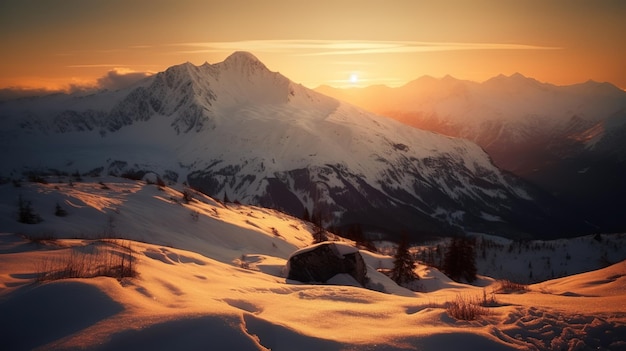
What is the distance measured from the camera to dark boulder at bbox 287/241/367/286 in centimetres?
1510

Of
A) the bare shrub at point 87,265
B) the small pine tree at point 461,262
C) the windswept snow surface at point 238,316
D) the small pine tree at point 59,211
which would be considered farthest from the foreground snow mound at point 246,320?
the small pine tree at point 461,262

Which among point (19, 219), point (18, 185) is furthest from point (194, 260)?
point (18, 185)

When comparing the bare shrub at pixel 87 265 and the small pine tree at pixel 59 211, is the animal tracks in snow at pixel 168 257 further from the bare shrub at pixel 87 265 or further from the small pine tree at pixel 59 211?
the small pine tree at pixel 59 211

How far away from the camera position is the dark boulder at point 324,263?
595 inches

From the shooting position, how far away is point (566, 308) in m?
6.60

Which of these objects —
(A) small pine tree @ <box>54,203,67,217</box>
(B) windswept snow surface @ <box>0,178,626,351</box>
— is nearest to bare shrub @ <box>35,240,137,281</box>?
(B) windswept snow surface @ <box>0,178,626,351</box>

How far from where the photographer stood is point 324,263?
16031 millimetres

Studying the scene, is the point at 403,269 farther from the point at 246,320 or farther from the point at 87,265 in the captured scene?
the point at 246,320

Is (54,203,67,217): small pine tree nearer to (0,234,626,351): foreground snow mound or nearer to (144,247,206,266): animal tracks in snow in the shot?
(144,247,206,266): animal tracks in snow

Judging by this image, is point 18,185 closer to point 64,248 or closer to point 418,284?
point 64,248

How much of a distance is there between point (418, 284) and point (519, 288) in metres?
15.5

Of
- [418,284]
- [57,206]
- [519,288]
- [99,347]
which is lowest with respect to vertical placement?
[418,284]

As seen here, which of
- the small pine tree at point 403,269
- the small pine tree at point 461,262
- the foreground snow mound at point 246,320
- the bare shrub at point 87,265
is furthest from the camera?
the small pine tree at point 461,262

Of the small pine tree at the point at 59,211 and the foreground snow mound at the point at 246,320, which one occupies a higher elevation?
the small pine tree at the point at 59,211
